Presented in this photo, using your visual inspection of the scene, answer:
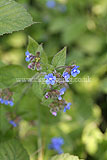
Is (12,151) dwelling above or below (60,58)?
below

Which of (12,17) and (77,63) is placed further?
(77,63)

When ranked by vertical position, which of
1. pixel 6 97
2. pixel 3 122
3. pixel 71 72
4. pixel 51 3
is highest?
pixel 51 3

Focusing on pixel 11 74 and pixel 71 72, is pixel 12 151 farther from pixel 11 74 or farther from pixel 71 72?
pixel 71 72

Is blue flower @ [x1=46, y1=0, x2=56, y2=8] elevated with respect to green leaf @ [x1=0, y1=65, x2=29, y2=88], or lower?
elevated

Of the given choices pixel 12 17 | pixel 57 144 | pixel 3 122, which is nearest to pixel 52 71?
pixel 12 17

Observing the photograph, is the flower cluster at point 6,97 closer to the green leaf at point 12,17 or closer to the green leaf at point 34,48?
the green leaf at point 34,48

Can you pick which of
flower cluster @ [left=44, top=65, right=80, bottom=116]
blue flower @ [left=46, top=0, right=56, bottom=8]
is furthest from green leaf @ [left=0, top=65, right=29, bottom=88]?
blue flower @ [left=46, top=0, right=56, bottom=8]

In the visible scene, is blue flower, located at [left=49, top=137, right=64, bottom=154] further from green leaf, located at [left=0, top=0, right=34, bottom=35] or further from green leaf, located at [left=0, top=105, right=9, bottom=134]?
green leaf, located at [left=0, top=0, right=34, bottom=35]
